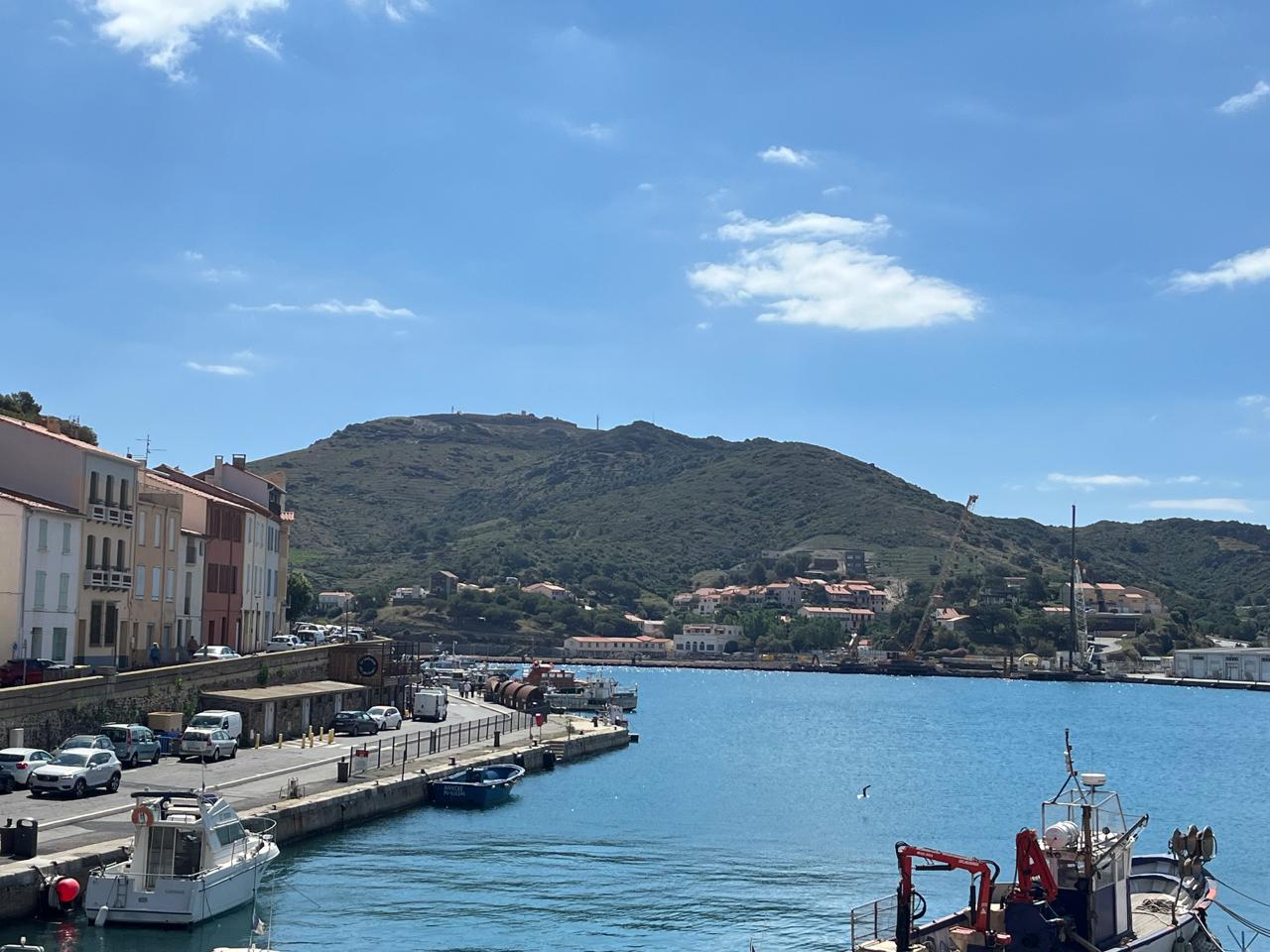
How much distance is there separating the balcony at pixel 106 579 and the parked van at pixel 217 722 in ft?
24.0

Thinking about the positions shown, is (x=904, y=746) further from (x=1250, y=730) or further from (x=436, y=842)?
(x=436, y=842)

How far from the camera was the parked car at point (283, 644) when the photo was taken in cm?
8269

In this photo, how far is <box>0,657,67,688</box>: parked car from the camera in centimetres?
5053

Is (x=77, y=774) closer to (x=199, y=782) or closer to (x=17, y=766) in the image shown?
(x=17, y=766)

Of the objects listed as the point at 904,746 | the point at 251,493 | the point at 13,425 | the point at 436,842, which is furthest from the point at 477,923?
the point at 904,746

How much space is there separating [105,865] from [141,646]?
114 ft

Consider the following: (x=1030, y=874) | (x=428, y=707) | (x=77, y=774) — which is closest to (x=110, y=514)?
(x=77, y=774)

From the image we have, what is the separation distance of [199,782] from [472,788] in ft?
45.2

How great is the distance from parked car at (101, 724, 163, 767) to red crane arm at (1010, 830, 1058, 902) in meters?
33.4

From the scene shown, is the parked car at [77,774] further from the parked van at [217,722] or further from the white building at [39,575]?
the white building at [39,575]

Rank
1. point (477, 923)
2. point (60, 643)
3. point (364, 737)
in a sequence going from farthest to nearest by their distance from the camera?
point (364, 737) → point (60, 643) → point (477, 923)

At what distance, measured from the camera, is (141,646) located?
66500 millimetres

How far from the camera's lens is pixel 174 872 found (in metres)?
32.7

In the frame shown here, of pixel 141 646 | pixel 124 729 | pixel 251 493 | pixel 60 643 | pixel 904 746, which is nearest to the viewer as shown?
pixel 124 729
